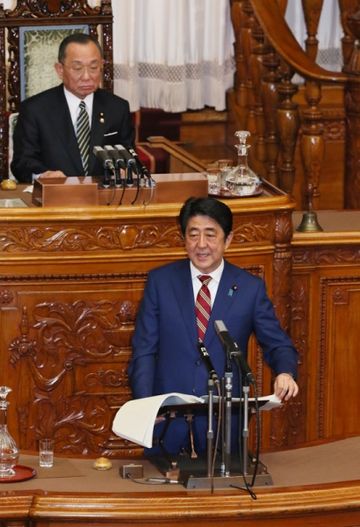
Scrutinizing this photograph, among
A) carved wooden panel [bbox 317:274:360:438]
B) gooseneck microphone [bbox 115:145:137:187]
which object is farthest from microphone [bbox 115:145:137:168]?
carved wooden panel [bbox 317:274:360:438]

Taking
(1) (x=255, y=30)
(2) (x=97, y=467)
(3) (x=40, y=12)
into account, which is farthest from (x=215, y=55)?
(2) (x=97, y=467)

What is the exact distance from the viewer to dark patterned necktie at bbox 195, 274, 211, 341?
18.4ft

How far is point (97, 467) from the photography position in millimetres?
4941

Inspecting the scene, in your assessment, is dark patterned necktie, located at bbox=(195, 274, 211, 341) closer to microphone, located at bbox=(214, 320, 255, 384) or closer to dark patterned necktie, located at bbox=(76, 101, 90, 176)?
microphone, located at bbox=(214, 320, 255, 384)

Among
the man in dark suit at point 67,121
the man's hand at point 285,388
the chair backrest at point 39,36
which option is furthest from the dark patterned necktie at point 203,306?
the chair backrest at point 39,36

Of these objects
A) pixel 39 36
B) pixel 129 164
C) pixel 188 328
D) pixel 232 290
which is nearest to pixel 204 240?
pixel 232 290

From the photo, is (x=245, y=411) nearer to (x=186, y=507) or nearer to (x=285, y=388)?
(x=186, y=507)

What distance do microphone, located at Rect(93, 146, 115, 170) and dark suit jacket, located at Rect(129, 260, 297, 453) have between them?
3.02ft

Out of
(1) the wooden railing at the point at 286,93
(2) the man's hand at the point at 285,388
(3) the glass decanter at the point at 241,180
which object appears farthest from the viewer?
(1) the wooden railing at the point at 286,93

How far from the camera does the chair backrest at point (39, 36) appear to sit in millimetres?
8375

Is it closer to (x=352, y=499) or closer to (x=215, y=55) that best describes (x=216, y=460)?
(x=352, y=499)

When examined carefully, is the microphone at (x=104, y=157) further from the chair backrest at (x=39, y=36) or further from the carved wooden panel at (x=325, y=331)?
the chair backrest at (x=39, y=36)

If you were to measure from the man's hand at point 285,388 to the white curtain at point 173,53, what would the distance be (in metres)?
4.49

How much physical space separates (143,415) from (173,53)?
5054 millimetres
